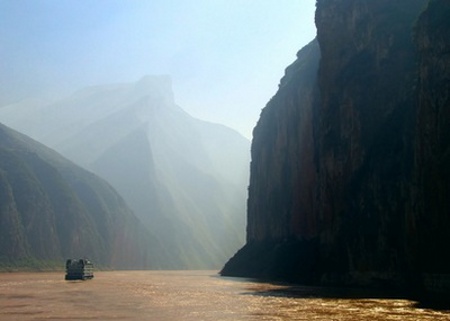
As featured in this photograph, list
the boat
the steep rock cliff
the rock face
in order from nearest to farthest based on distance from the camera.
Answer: the steep rock cliff < the rock face < the boat

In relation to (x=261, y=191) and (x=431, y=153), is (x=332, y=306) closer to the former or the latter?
(x=431, y=153)

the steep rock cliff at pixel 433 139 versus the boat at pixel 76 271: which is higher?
the steep rock cliff at pixel 433 139

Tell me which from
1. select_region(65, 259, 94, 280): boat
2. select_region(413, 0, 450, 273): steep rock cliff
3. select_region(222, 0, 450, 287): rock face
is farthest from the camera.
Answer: select_region(65, 259, 94, 280): boat

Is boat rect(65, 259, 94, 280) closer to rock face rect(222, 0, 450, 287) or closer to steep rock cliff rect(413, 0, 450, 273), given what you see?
rock face rect(222, 0, 450, 287)

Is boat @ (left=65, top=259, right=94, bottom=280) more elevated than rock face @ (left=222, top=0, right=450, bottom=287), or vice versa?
rock face @ (left=222, top=0, right=450, bottom=287)

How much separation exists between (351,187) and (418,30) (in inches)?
1212

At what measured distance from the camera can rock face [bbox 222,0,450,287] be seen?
Answer: 212ft

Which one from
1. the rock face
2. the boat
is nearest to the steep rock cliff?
the rock face

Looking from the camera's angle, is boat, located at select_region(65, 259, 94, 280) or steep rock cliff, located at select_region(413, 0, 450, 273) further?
boat, located at select_region(65, 259, 94, 280)

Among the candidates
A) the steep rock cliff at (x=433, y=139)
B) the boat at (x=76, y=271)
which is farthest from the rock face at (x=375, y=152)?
the boat at (x=76, y=271)

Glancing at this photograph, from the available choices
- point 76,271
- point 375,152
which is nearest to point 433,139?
point 375,152

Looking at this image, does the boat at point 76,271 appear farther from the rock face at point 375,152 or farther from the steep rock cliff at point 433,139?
the steep rock cliff at point 433,139

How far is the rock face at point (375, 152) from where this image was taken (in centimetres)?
6450

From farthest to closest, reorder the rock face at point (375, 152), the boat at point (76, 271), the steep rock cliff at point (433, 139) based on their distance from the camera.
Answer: the boat at point (76, 271), the rock face at point (375, 152), the steep rock cliff at point (433, 139)
